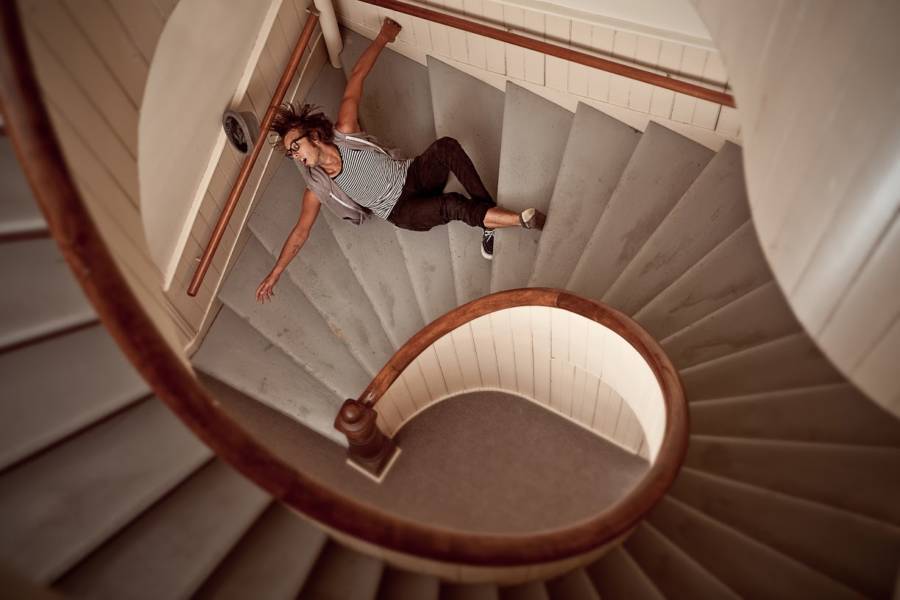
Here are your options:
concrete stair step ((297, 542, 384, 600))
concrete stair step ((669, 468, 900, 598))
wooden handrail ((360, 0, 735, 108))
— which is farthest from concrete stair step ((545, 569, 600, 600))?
wooden handrail ((360, 0, 735, 108))

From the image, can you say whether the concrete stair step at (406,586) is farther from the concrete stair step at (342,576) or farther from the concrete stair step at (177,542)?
the concrete stair step at (177,542)

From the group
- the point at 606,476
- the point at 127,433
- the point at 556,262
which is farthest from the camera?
the point at 606,476

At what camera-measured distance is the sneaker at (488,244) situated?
3416 mm

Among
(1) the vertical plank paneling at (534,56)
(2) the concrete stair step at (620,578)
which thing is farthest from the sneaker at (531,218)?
(2) the concrete stair step at (620,578)

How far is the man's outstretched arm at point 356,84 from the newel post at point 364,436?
144 centimetres

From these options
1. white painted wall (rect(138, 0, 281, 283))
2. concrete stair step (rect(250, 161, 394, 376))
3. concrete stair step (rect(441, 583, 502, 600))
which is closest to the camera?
concrete stair step (rect(441, 583, 502, 600))

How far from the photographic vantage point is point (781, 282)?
5.32 feet

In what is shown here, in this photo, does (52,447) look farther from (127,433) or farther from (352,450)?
(352,450)

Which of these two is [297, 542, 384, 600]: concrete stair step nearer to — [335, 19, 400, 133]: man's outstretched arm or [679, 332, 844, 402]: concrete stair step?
[679, 332, 844, 402]: concrete stair step

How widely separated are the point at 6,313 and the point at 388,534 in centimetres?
121

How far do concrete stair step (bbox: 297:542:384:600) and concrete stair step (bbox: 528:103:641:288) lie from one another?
1.67 m

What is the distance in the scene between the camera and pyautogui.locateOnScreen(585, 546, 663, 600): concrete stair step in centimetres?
246

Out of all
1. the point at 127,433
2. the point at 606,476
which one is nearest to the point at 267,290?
the point at 127,433

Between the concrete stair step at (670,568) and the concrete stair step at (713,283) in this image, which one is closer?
the concrete stair step at (670,568)
